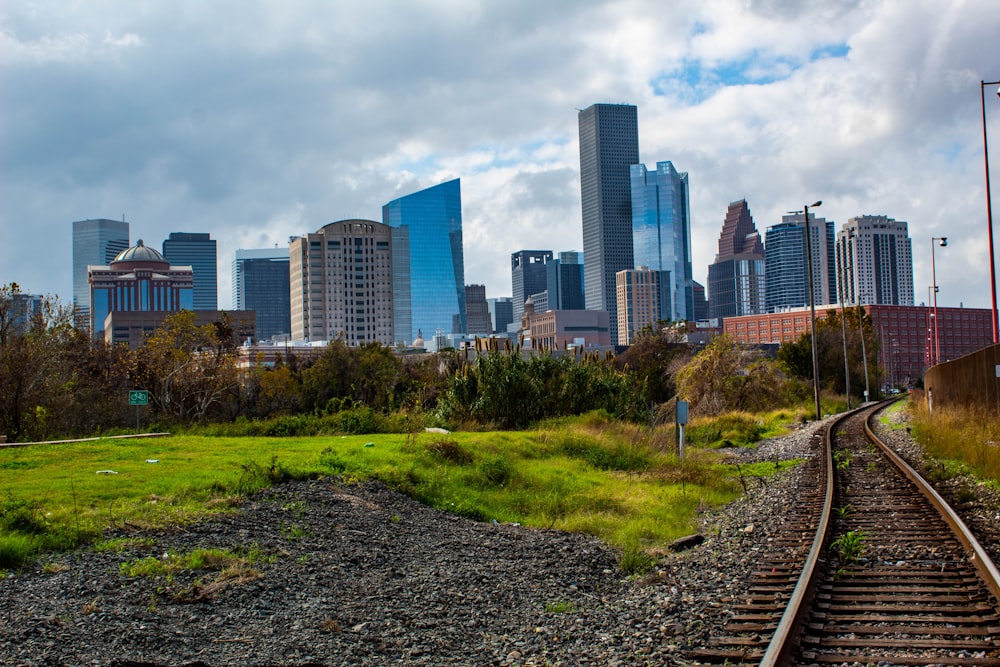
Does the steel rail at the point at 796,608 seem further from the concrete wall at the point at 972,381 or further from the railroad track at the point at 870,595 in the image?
the concrete wall at the point at 972,381

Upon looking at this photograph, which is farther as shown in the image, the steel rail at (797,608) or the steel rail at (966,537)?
the steel rail at (966,537)

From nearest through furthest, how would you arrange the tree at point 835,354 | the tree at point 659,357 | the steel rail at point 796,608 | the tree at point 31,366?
the steel rail at point 796,608, the tree at point 31,366, the tree at point 659,357, the tree at point 835,354

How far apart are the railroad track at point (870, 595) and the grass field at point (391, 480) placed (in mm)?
2525

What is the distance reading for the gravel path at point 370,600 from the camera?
6.91m

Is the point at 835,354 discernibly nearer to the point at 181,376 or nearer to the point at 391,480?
the point at 181,376

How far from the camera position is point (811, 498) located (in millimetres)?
14453

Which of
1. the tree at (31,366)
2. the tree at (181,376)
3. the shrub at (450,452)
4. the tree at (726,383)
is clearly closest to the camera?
the shrub at (450,452)

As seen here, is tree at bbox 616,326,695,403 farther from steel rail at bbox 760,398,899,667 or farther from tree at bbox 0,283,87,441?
steel rail at bbox 760,398,899,667

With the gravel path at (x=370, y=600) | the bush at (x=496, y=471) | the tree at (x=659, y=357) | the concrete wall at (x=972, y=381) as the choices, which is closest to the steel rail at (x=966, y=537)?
the gravel path at (x=370, y=600)

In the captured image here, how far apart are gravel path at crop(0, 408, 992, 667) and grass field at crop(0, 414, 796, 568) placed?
842 millimetres

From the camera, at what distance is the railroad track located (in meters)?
6.52

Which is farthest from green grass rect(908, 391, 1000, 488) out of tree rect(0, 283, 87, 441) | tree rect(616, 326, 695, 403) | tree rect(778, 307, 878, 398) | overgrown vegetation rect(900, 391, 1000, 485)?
tree rect(778, 307, 878, 398)

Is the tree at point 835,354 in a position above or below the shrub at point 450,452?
above

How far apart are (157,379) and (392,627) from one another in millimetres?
37012
